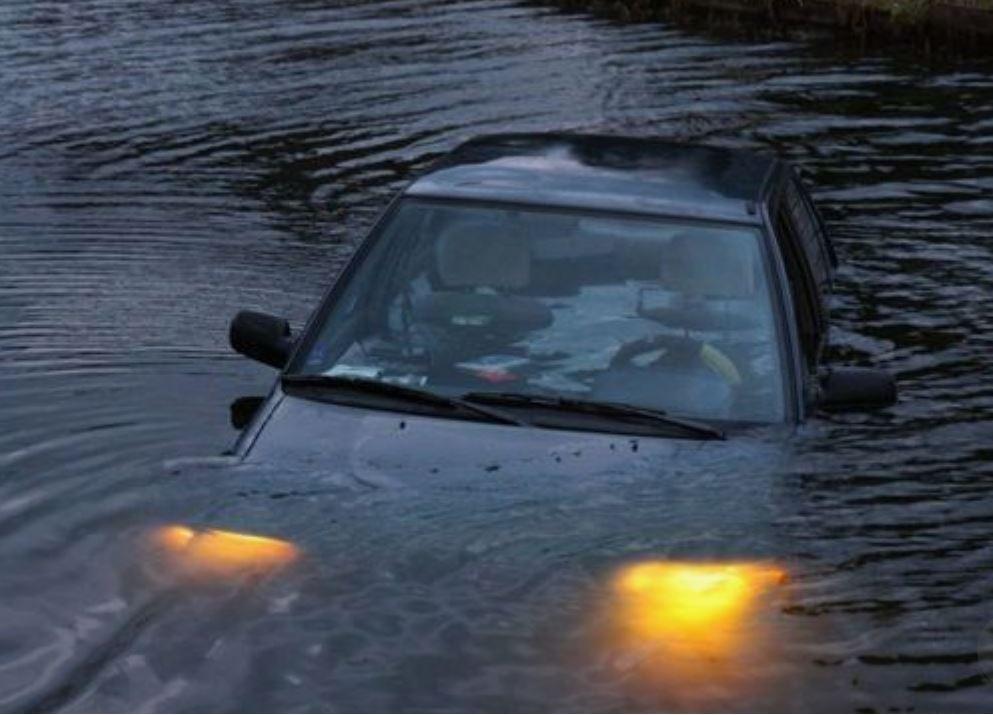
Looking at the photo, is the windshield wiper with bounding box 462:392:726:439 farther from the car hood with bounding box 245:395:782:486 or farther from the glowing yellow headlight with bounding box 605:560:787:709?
the glowing yellow headlight with bounding box 605:560:787:709

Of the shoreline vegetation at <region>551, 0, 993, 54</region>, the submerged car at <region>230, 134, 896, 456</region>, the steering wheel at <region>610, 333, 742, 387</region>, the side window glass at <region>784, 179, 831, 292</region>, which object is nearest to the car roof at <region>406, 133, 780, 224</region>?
the submerged car at <region>230, 134, 896, 456</region>

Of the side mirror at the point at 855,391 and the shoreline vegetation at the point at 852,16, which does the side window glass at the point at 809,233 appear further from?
the shoreline vegetation at the point at 852,16

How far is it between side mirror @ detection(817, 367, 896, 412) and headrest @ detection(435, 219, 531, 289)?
1119 mm

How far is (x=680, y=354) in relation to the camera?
731cm

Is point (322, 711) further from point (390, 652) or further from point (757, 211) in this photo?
point (757, 211)

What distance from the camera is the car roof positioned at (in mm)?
7719

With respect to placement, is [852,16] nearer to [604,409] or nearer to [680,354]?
[680,354]

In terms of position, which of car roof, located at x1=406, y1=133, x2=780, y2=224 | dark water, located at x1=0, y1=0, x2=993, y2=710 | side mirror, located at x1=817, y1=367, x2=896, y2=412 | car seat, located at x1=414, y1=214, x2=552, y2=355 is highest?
car roof, located at x1=406, y1=133, x2=780, y2=224

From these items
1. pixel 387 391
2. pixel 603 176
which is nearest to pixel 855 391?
pixel 603 176

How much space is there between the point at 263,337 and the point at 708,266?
1608 mm

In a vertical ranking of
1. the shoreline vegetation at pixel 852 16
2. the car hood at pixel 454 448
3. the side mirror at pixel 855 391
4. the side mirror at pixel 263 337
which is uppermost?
the side mirror at pixel 263 337

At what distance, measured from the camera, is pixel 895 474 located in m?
8.35

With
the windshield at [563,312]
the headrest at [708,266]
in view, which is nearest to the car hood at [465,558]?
the windshield at [563,312]

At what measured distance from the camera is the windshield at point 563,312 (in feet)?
23.7
